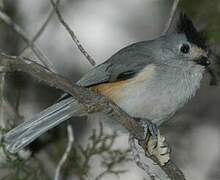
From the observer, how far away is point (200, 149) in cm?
565

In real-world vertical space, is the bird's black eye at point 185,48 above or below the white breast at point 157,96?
above

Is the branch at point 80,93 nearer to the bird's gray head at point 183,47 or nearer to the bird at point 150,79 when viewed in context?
the bird at point 150,79

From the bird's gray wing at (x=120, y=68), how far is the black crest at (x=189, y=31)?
0.79 feet

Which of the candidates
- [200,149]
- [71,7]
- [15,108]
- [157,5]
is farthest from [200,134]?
[15,108]

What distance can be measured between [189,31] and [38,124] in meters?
0.96

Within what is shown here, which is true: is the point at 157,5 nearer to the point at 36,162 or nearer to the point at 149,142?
the point at 36,162

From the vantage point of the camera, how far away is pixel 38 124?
3.61 metres

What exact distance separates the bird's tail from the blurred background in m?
0.56

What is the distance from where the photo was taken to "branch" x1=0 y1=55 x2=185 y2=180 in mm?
2848

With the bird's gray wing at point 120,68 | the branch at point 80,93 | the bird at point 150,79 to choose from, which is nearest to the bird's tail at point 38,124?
the bird at point 150,79

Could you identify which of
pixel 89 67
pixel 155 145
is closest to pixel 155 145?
pixel 155 145

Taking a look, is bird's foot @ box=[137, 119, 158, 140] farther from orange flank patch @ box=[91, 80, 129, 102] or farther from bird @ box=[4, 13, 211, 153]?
orange flank patch @ box=[91, 80, 129, 102]

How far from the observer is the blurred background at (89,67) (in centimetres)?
432

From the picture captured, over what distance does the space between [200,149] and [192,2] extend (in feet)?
5.52
